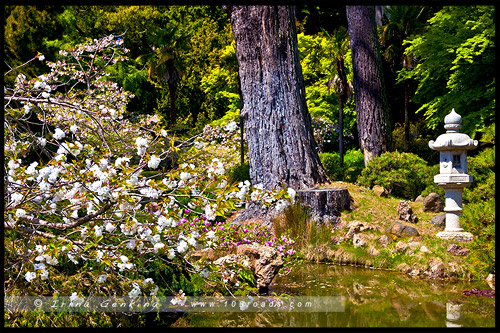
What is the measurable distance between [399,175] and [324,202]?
166 inches

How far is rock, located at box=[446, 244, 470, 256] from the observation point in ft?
26.1

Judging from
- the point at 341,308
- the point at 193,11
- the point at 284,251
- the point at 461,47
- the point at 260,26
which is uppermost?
the point at 193,11

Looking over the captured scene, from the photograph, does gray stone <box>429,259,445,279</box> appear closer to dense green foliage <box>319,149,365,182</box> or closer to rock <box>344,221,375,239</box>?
rock <box>344,221,375,239</box>

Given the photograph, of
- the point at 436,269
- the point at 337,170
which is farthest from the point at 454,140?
the point at 337,170

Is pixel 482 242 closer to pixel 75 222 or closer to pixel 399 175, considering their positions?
pixel 75 222

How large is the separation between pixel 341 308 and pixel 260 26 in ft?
20.5

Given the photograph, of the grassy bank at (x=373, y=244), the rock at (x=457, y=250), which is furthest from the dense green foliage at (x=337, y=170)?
the rock at (x=457, y=250)

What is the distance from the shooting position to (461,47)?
56.6ft

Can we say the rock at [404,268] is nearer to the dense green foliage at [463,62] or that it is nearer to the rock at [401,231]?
the rock at [401,231]

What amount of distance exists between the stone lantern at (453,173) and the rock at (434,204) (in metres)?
1.38

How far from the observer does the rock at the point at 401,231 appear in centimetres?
896

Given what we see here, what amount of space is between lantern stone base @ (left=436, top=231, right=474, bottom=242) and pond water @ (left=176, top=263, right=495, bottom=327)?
1.61m

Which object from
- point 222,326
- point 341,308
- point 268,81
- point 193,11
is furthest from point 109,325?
point 193,11

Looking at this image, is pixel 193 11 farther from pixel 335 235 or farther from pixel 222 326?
pixel 222 326
